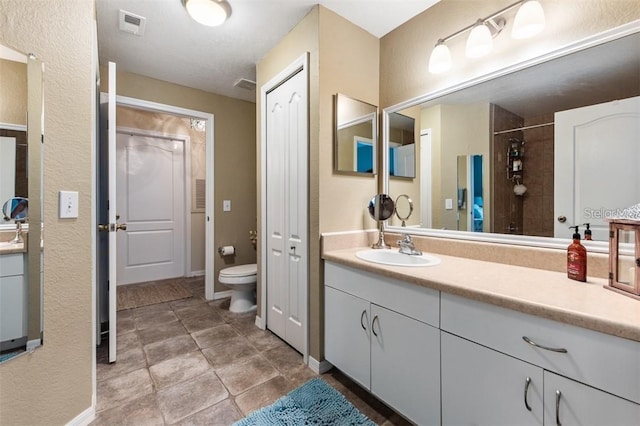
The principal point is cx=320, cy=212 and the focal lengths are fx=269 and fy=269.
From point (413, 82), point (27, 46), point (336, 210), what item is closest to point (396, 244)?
point (336, 210)

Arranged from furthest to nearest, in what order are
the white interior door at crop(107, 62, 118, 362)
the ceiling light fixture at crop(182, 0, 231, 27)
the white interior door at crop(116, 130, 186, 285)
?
the white interior door at crop(116, 130, 186, 285)
the white interior door at crop(107, 62, 118, 362)
the ceiling light fixture at crop(182, 0, 231, 27)

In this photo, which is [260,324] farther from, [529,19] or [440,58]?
[529,19]

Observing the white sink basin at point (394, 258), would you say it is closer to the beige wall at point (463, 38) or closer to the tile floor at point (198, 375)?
the tile floor at point (198, 375)

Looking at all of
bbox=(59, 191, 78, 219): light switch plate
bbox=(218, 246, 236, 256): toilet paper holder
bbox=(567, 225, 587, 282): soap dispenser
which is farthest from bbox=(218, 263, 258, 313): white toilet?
bbox=(567, 225, 587, 282): soap dispenser

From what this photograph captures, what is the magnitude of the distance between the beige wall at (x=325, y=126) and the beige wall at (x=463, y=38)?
0.24 m

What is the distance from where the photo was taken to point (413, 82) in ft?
6.13

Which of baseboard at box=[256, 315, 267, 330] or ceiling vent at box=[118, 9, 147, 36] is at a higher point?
ceiling vent at box=[118, 9, 147, 36]

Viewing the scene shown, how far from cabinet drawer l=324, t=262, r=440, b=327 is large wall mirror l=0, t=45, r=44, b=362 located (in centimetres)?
142

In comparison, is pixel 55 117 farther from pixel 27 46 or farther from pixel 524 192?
pixel 524 192

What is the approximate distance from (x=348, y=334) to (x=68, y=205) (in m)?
1.58

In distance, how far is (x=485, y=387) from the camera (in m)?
0.99

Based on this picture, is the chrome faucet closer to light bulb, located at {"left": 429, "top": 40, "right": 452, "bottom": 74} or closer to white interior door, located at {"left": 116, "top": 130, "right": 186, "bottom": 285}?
light bulb, located at {"left": 429, "top": 40, "right": 452, "bottom": 74}

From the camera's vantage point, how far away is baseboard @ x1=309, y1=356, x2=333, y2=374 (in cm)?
178

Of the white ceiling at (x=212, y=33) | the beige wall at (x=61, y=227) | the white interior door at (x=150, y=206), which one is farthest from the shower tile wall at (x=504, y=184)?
the white interior door at (x=150, y=206)
